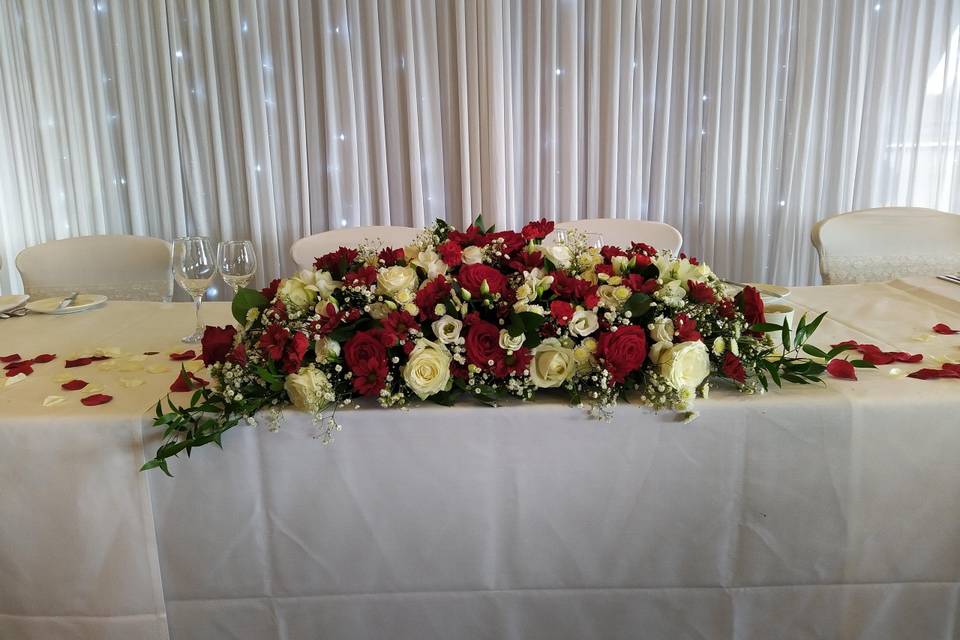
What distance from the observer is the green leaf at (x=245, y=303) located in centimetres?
106

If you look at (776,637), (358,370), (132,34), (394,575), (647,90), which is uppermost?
(132,34)

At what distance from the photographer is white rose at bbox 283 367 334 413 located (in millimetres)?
938

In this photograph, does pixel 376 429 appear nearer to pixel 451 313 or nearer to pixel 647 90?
pixel 451 313

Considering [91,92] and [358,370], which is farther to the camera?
[91,92]

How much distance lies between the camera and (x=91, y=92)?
334 centimetres

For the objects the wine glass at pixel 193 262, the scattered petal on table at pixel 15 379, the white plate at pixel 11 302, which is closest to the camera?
the scattered petal on table at pixel 15 379

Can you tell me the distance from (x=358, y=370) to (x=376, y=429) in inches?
3.7

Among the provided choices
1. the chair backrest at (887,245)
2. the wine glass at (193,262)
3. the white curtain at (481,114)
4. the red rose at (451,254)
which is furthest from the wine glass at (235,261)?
the white curtain at (481,114)

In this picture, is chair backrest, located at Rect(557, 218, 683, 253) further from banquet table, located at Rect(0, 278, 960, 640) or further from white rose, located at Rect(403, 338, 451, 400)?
white rose, located at Rect(403, 338, 451, 400)

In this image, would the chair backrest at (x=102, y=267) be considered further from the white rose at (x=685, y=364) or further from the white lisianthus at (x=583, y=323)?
the white rose at (x=685, y=364)

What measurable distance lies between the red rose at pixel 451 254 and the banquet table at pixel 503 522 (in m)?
0.22

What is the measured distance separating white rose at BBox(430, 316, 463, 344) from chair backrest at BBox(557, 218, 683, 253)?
1469mm

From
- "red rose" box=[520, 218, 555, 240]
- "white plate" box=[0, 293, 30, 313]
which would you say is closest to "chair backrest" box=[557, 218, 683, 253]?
"red rose" box=[520, 218, 555, 240]

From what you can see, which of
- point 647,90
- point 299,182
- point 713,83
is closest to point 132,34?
point 299,182
